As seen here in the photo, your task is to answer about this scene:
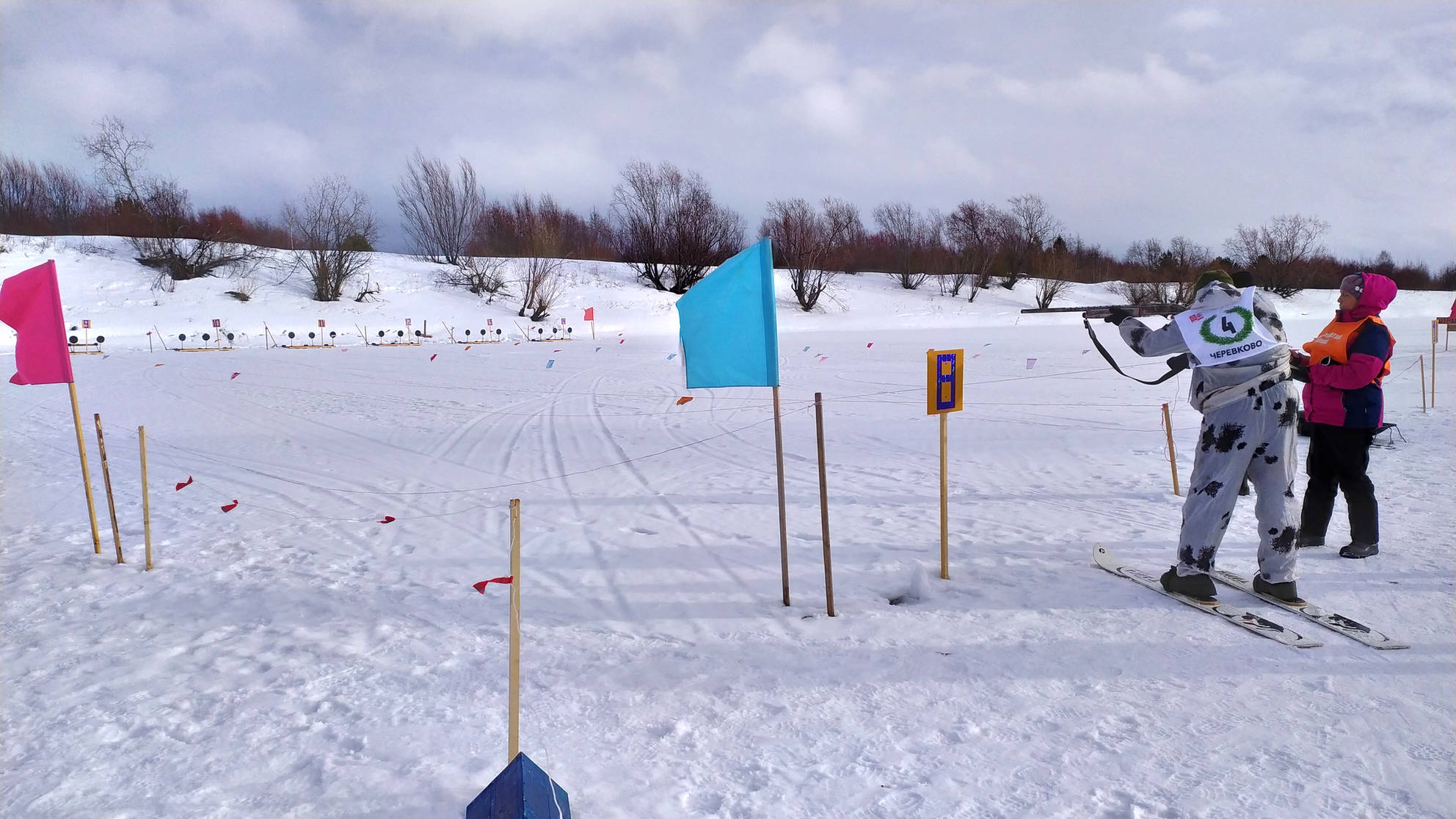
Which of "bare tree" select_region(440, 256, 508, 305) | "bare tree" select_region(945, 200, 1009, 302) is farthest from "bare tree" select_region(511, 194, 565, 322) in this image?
"bare tree" select_region(945, 200, 1009, 302)

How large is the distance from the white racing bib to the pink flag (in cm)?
725

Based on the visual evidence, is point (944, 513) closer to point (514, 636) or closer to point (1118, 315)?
point (1118, 315)

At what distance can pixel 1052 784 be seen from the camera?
2695 mm

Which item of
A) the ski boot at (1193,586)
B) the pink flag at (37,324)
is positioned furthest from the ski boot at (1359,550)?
the pink flag at (37,324)

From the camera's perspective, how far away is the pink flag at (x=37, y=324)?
4.95 metres

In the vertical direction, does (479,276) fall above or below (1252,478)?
above

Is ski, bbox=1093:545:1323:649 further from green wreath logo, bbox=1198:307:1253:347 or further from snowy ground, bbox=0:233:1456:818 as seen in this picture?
green wreath logo, bbox=1198:307:1253:347

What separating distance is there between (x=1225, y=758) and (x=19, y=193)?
2456 inches

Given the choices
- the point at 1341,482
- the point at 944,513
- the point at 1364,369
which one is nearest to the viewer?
the point at 944,513

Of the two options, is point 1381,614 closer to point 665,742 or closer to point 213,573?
point 665,742

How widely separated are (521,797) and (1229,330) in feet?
13.8

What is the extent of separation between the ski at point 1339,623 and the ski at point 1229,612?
23cm

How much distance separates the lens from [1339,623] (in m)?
3.81

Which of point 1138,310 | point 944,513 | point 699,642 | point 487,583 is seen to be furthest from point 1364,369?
point 487,583
